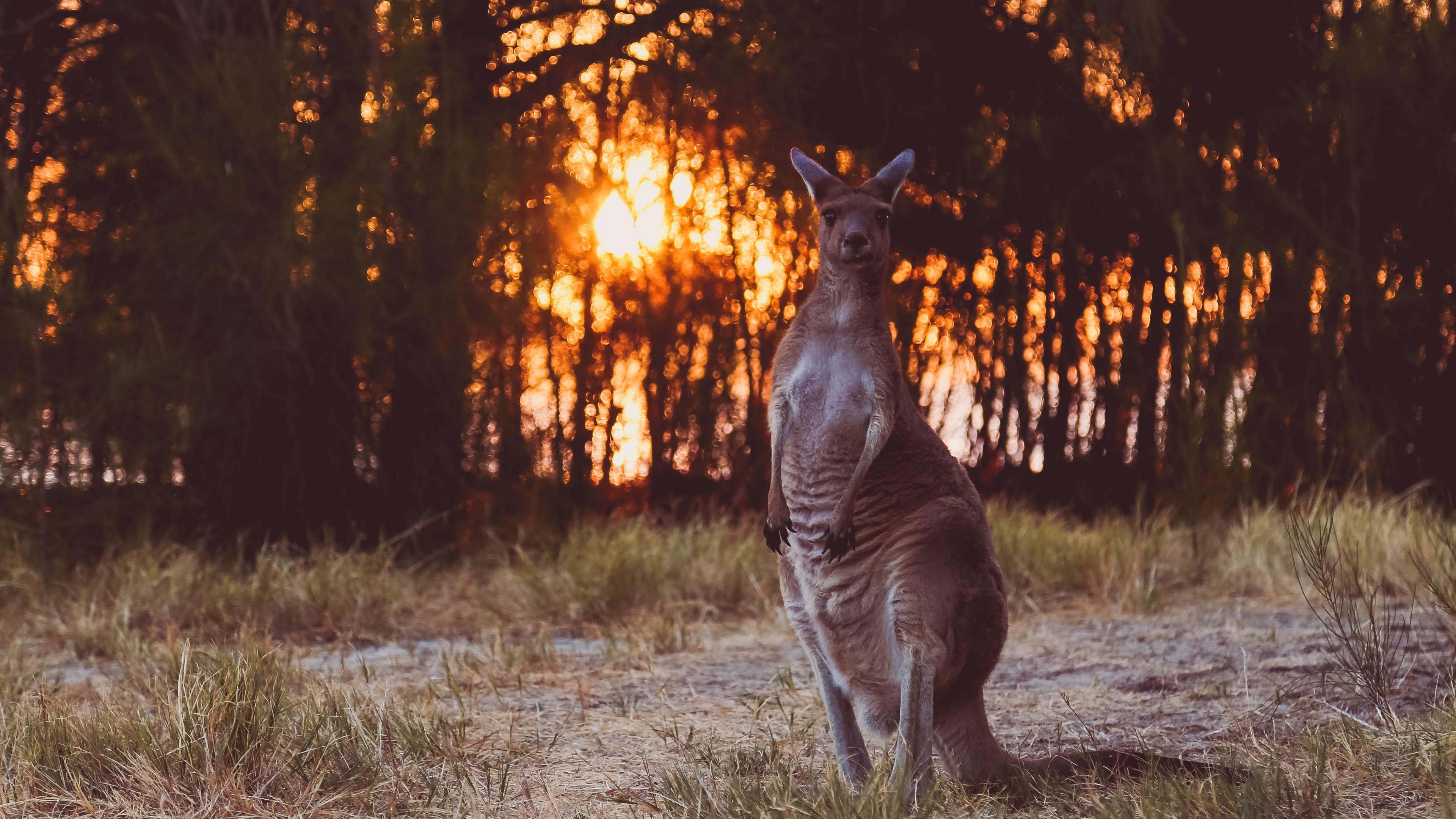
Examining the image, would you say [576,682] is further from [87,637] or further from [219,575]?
[219,575]

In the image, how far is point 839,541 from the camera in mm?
2598

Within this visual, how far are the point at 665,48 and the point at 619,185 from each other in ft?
2.99

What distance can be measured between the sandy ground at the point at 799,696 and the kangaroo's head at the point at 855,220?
1.18 m

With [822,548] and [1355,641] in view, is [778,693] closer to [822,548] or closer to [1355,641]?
[822,548]

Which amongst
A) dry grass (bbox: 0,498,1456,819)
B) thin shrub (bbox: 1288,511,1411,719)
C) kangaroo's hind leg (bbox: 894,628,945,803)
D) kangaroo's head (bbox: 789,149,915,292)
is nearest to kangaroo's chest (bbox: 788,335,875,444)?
kangaroo's head (bbox: 789,149,915,292)

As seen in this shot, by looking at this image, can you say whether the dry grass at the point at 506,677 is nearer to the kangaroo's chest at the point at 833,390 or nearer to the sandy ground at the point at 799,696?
the sandy ground at the point at 799,696

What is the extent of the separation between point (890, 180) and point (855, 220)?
168 mm

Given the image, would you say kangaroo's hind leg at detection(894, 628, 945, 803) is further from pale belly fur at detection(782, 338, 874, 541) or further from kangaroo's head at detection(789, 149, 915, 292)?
kangaroo's head at detection(789, 149, 915, 292)

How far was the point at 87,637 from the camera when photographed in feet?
15.6

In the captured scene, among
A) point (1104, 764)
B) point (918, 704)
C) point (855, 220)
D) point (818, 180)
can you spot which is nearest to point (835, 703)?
point (918, 704)

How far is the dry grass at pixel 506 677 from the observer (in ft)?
8.54

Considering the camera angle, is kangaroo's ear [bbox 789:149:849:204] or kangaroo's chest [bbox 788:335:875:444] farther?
kangaroo's ear [bbox 789:149:849:204]

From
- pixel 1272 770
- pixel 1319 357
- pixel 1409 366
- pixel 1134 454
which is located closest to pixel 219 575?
pixel 1272 770

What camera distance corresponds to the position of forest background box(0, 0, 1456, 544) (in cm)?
639
